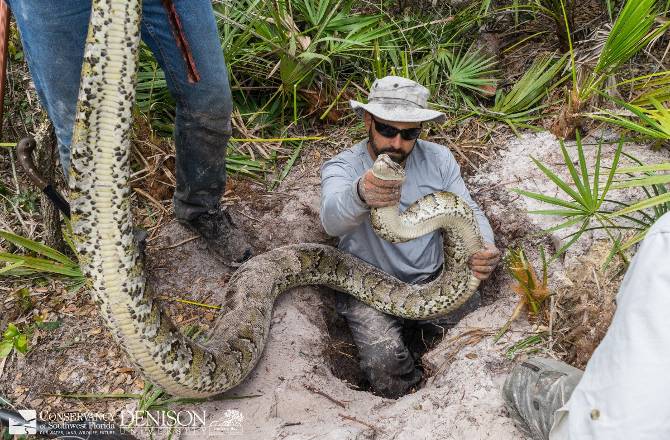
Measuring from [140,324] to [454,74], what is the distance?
Answer: 4.26m

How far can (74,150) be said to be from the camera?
2.46 meters

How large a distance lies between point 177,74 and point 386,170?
152 centimetres

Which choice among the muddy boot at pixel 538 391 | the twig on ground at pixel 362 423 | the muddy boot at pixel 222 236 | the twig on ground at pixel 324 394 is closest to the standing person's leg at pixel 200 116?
the muddy boot at pixel 222 236

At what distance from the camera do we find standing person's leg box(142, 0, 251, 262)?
3.30 meters

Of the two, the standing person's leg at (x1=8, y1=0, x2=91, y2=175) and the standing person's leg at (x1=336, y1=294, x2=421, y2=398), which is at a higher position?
the standing person's leg at (x1=8, y1=0, x2=91, y2=175)

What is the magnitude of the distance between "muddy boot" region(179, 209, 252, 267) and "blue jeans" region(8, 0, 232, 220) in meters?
0.10

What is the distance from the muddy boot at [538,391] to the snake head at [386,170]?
123 centimetres

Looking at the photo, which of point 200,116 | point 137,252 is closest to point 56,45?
point 200,116

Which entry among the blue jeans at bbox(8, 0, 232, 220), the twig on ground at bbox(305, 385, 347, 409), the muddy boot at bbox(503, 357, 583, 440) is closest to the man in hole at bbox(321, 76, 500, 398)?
the twig on ground at bbox(305, 385, 347, 409)

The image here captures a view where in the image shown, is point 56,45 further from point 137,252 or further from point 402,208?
point 402,208

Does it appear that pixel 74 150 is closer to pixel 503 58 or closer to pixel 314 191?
pixel 314 191

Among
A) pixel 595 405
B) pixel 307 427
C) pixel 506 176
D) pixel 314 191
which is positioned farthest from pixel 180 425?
pixel 506 176

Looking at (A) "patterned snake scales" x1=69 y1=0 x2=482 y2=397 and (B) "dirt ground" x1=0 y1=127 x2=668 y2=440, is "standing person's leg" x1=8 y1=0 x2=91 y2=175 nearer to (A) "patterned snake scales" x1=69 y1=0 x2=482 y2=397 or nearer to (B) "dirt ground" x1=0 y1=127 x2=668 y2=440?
(A) "patterned snake scales" x1=69 y1=0 x2=482 y2=397

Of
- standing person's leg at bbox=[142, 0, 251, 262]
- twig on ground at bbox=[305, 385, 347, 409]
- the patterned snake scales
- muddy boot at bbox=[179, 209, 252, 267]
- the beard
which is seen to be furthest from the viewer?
muddy boot at bbox=[179, 209, 252, 267]
